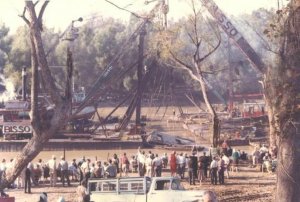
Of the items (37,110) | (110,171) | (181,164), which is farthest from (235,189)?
(37,110)

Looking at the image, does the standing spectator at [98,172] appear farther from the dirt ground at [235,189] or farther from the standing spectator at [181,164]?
the standing spectator at [181,164]

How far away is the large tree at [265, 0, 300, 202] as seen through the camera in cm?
1064

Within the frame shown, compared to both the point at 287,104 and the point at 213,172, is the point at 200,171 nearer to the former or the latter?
the point at 213,172

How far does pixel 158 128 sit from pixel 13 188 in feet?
127

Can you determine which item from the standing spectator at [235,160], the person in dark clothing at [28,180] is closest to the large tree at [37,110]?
the person in dark clothing at [28,180]

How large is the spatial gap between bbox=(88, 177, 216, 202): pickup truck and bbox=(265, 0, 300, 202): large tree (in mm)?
6115

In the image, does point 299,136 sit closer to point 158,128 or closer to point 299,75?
point 299,75

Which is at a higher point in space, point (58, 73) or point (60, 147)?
point (58, 73)

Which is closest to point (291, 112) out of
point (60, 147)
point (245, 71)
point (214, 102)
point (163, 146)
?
point (163, 146)

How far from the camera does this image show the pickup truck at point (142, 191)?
1759 centimetres

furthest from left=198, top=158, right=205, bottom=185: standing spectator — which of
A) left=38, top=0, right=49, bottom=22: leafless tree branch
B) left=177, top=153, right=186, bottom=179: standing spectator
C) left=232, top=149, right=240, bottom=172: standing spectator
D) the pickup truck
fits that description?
left=38, top=0, right=49, bottom=22: leafless tree branch

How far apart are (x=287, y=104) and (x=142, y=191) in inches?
313

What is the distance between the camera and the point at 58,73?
279 ft

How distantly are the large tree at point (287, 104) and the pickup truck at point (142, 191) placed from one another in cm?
612
